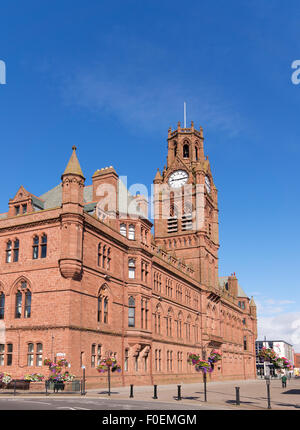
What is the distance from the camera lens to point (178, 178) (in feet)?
272

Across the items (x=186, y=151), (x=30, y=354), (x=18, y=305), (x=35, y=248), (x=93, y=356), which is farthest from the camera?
(x=186, y=151)

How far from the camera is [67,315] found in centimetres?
3631

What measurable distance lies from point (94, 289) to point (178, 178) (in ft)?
147

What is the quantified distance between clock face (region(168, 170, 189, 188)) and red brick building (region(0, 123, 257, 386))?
16985 mm

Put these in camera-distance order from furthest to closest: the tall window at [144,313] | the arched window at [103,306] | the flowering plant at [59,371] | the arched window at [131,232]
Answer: the arched window at [131,232], the tall window at [144,313], the arched window at [103,306], the flowering plant at [59,371]

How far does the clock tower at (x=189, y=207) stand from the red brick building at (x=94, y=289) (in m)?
5.19

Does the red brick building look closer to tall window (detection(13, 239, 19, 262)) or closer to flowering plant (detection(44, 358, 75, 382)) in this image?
tall window (detection(13, 239, 19, 262))

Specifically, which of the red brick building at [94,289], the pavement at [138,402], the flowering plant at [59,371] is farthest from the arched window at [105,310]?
the pavement at [138,402]

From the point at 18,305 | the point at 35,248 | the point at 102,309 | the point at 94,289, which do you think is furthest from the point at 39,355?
the point at 35,248

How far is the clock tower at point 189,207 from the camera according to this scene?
77.4m

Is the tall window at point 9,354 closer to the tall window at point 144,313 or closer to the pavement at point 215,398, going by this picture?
the pavement at point 215,398

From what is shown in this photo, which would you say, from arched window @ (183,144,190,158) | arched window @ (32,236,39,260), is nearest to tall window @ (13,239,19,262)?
arched window @ (32,236,39,260)

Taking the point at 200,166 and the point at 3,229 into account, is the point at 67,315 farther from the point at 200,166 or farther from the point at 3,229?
the point at 200,166

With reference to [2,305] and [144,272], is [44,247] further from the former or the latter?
[144,272]
